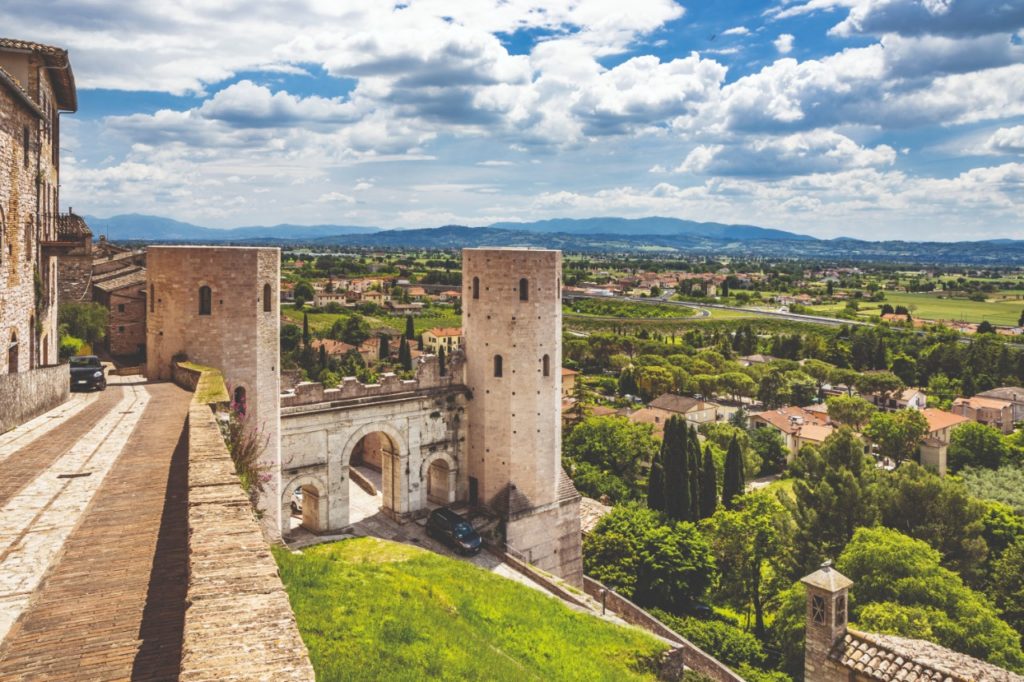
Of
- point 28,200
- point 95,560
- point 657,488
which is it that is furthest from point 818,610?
point 657,488

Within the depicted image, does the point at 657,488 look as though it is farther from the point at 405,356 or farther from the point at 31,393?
the point at 405,356

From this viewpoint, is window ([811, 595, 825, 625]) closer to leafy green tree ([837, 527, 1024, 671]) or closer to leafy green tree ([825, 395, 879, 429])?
leafy green tree ([837, 527, 1024, 671])

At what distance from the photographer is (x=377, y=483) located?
3281 cm

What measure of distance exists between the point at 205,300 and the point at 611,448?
1627 inches

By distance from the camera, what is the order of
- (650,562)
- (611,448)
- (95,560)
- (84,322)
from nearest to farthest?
1. (95,560)
2. (650,562)
3. (84,322)
4. (611,448)

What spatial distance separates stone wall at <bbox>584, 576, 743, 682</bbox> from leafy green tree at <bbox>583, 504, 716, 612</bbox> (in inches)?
108

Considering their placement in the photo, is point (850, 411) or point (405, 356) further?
point (405, 356)

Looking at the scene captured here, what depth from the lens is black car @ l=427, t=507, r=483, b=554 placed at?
85.0 ft

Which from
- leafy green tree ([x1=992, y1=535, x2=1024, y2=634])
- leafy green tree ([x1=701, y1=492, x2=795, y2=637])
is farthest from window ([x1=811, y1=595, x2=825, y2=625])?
leafy green tree ([x1=992, y1=535, x2=1024, y2=634])

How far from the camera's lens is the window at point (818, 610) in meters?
18.0

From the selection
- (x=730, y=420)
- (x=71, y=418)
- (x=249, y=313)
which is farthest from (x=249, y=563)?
(x=730, y=420)

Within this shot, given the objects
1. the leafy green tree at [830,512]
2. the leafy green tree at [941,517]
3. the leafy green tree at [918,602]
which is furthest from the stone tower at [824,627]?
the leafy green tree at [941,517]

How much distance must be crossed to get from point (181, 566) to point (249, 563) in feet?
6.41

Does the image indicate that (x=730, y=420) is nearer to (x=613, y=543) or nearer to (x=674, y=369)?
(x=674, y=369)
